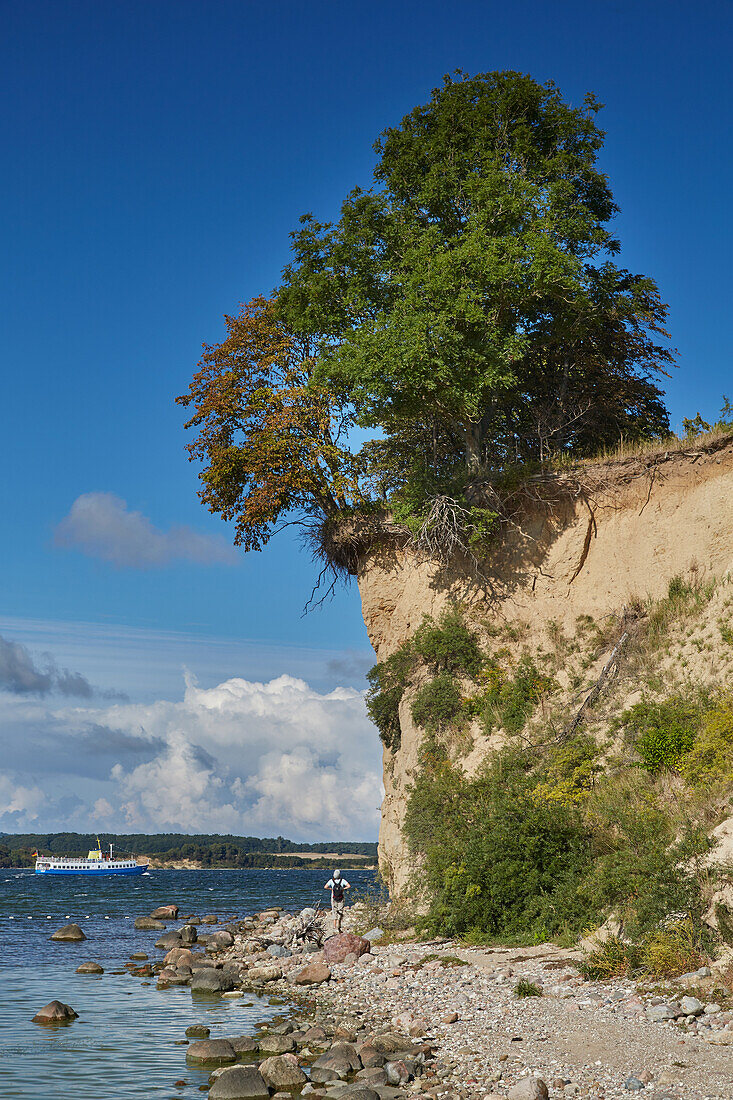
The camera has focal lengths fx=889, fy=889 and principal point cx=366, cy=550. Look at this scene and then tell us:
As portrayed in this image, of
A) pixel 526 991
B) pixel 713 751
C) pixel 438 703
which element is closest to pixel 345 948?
pixel 438 703

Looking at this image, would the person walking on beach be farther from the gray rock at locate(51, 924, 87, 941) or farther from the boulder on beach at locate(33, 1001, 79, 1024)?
the gray rock at locate(51, 924, 87, 941)

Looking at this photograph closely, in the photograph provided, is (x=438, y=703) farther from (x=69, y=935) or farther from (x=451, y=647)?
(x=69, y=935)

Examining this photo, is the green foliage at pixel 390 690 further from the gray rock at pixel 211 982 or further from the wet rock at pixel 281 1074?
the wet rock at pixel 281 1074

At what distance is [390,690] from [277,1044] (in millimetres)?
14082

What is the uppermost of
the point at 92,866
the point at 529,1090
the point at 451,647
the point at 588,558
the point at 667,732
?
the point at 588,558

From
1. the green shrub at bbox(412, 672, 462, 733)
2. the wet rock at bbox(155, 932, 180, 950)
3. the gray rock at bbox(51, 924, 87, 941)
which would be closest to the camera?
the green shrub at bbox(412, 672, 462, 733)

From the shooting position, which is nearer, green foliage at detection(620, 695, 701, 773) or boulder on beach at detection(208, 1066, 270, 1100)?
boulder on beach at detection(208, 1066, 270, 1100)

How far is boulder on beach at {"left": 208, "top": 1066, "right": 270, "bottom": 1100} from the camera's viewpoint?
12.3 m

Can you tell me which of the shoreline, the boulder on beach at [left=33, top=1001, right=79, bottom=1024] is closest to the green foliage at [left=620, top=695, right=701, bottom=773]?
the shoreline

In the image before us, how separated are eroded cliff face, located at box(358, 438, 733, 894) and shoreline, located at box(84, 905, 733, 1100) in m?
6.12

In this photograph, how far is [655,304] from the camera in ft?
96.5

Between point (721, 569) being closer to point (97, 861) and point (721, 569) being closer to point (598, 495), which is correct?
point (598, 495)

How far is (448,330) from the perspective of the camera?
23.5 metres

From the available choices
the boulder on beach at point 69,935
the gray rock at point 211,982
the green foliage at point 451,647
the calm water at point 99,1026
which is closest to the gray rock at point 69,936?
the boulder on beach at point 69,935
